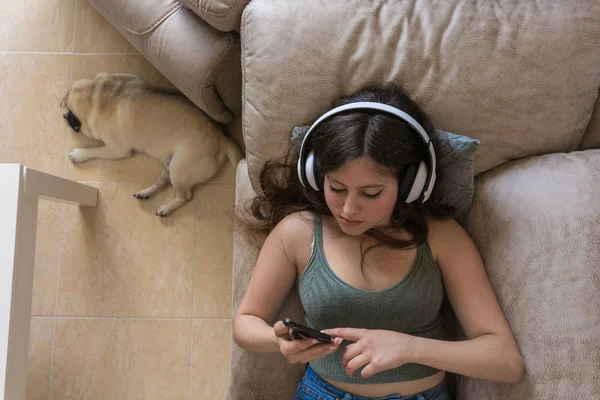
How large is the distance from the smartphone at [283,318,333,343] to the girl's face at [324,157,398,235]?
249mm

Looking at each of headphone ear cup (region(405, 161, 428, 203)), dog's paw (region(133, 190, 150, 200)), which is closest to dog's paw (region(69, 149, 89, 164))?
dog's paw (region(133, 190, 150, 200))

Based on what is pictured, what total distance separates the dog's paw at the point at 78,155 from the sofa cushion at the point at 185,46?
0.46 meters

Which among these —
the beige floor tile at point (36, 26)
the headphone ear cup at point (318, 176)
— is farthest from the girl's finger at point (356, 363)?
the beige floor tile at point (36, 26)

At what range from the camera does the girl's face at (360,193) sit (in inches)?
42.4

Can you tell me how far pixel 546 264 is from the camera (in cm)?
119

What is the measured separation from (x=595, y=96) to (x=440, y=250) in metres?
0.51

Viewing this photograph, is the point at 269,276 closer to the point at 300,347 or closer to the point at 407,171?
the point at 300,347

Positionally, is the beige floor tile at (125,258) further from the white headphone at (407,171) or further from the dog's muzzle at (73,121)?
the white headphone at (407,171)

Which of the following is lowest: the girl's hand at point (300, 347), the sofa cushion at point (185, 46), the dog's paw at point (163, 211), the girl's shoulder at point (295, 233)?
the girl's hand at point (300, 347)

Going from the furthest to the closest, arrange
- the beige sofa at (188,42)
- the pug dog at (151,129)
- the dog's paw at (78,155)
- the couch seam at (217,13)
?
the dog's paw at (78,155) < the pug dog at (151,129) < the beige sofa at (188,42) < the couch seam at (217,13)

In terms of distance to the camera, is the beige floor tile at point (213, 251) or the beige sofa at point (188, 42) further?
the beige floor tile at point (213, 251)

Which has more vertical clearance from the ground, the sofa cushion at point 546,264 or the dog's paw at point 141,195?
the dog's paw at point 141,195

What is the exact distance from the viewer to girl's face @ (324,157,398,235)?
1.08 meters

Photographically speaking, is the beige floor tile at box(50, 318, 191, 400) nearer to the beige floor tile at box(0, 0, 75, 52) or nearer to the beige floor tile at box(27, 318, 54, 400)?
the beige floor tile at box(27, 318, 54, 400)
